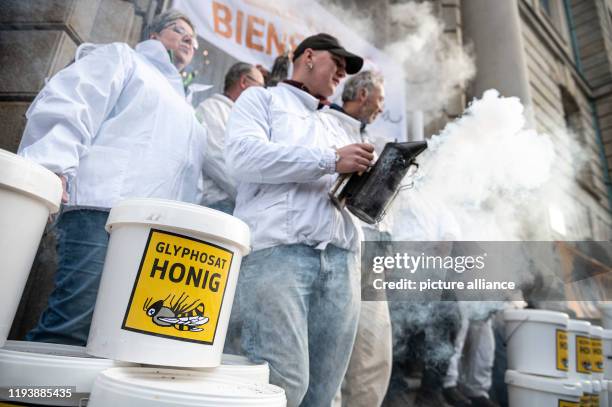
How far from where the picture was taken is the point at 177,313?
0.85 metres

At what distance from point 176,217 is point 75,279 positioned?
0.54 metres

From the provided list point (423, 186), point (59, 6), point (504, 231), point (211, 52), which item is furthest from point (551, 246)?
point (59, 6)

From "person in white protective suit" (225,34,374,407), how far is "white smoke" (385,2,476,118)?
287cm

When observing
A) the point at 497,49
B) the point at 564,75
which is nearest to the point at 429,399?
the point at 497,49

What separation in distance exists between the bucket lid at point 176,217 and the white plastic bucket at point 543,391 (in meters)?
2.02

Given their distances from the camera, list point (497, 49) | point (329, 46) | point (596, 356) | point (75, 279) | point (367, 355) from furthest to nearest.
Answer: point (497, 49) < point (596, 356) < point (367, 355) < point (329, 46) < point (75, 279)

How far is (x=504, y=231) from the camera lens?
322cm

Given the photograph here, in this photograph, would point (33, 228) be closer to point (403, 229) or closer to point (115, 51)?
point (115, 51)

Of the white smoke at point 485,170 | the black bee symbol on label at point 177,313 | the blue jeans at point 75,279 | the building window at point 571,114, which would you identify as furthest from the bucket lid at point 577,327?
the building window at point 571,114

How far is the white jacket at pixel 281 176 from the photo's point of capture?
129 centimetres

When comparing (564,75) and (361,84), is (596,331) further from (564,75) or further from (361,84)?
(564,75)

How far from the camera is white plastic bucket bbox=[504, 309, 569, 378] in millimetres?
2166

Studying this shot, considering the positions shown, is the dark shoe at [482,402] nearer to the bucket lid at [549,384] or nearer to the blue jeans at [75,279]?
the bucket lid at [549,384]

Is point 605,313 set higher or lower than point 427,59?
lower
